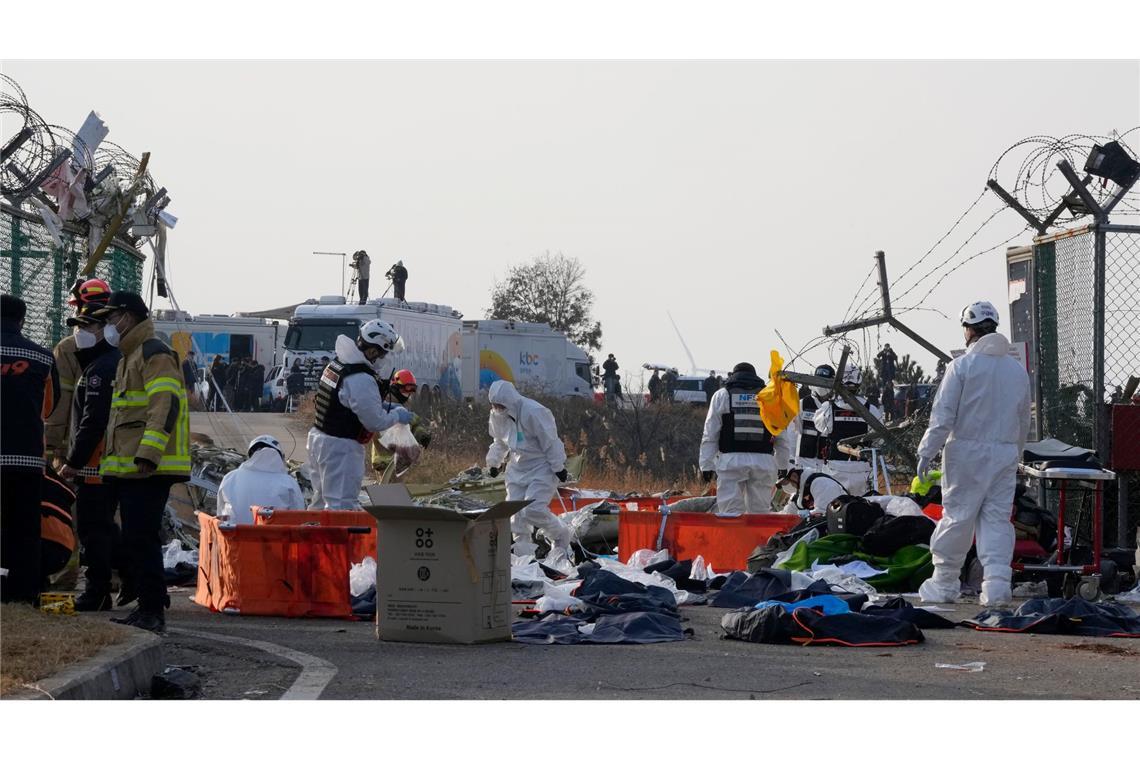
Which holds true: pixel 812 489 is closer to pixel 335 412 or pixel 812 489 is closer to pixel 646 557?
pixel 646 557

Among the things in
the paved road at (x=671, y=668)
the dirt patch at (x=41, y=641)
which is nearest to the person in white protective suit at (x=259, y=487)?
the paved road at (x=671, y=668)

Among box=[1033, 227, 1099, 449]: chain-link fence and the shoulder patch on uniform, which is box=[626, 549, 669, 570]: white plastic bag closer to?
box=[1033, 227, 1099, 449]: chain-link fence

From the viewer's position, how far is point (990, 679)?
7.60m

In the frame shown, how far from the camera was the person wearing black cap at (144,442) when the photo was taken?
889 centimetres

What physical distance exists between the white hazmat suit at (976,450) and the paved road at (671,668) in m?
1.78

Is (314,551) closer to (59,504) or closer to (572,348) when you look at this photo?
(59,504)

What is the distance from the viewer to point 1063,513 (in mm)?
11875

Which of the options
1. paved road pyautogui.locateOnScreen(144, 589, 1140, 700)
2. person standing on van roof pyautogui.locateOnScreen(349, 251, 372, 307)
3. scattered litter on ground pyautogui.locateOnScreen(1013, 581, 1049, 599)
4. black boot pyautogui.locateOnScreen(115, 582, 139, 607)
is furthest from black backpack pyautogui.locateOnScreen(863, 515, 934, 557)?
person standing on van roof pyautogui.locateOnScreen(349, 251, 372, 307)

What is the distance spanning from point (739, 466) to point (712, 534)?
1828 millimetres

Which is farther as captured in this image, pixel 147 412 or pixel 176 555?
pixel 176 555

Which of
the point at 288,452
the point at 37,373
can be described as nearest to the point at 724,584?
the point at 37,373

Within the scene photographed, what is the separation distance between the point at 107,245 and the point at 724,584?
6325 millimetres

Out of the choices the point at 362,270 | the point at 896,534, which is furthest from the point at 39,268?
the point at 362,270

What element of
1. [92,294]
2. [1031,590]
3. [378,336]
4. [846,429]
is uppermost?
[92,294]
